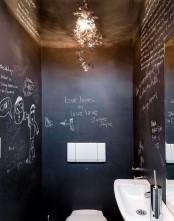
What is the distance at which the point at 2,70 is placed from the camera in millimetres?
1689

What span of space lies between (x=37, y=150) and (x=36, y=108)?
46cm

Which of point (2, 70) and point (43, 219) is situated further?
point (43, 219)

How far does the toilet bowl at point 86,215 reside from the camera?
7.91 feet

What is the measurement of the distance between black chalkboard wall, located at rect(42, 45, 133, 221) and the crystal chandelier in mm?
80

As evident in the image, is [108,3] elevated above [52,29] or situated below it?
above

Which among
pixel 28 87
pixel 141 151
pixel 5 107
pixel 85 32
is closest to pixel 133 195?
pixel 141 151

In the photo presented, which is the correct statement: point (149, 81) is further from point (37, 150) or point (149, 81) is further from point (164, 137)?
point (37, 150)

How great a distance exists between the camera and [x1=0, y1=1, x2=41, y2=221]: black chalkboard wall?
1.72 m

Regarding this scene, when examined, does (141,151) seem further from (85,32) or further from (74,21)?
(74,21)

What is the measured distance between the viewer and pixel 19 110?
6.71 ft

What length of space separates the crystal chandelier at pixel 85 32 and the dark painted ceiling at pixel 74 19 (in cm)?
6

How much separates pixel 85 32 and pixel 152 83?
3.89 ft

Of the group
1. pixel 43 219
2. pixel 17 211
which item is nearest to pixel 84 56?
pixel 17 211

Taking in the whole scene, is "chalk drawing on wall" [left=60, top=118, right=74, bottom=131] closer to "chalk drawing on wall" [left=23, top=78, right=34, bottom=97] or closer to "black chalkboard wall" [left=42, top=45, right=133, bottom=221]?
"black chalkboard wall" [left=42, top=45, right=133, bottom=221]
